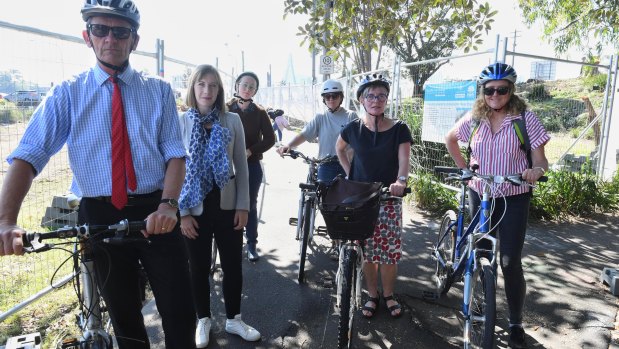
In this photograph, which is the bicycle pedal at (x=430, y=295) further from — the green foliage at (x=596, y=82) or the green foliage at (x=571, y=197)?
the green foliage at (x=596, y=82)

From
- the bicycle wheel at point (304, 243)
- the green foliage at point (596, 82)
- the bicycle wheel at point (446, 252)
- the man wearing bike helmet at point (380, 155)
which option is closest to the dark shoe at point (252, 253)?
the bicycle wheel at point (304, 243)

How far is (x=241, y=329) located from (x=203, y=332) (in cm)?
29

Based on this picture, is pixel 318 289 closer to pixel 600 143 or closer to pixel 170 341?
pixel 170 341

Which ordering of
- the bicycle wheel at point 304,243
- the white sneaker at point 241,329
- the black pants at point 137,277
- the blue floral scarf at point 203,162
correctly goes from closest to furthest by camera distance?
the black pants at point 137,277 → the blue floral scarf at point 203,162 → the white sneaker at point 241,329 → the bicycle wheel at point 304,243

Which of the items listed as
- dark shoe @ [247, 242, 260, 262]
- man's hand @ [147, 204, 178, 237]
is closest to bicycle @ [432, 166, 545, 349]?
man's hand @ [147, 204, 178, 237]

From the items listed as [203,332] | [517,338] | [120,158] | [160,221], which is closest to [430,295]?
[517,338]

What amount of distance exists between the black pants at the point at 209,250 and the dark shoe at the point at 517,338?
7.09 feet

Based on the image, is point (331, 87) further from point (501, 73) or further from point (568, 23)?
point (568, 23)

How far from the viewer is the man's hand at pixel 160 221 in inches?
77.2

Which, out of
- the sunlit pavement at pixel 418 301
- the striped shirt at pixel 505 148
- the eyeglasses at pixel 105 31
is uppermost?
the eyeglasses at pixel 105 31

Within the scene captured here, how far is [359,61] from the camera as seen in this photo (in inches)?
534

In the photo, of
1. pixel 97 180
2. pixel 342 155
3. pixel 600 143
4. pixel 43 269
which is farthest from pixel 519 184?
pixel 600 143

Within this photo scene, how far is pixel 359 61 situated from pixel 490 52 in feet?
24.8

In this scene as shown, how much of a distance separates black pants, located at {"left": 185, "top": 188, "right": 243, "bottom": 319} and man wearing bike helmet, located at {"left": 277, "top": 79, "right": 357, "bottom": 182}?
6.04 ft
